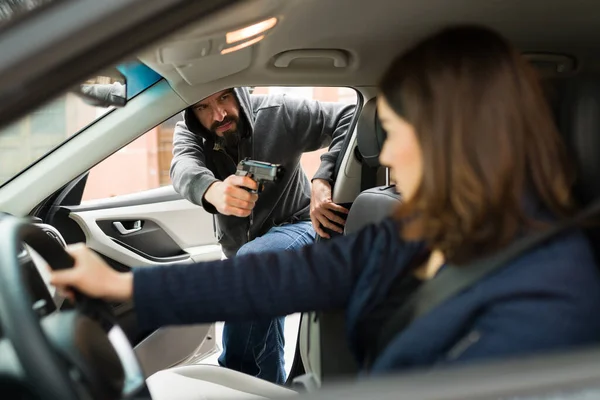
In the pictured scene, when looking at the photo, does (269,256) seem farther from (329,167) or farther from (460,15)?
(329,167)

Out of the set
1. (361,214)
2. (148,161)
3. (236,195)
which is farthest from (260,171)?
(148,161)

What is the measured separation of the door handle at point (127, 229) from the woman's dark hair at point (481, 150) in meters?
1.59

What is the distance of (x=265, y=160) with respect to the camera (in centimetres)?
207

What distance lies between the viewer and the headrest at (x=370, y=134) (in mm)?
1565

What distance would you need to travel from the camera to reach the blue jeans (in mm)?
1970

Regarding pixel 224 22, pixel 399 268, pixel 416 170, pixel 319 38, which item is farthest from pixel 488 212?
pixel 319 38

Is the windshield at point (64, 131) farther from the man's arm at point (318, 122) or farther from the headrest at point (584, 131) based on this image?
the headrest at point (584, 131)

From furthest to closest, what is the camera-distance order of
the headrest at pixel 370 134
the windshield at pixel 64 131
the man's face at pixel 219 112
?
the man's face at pixel 219 112 < the headrest at pixel 370 134 < the windshield at pixel 64 131

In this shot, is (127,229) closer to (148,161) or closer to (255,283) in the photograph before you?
(148,161)

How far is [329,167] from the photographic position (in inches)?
81.4

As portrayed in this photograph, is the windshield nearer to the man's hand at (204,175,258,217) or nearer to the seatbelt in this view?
the man's hand at (204,175,258,217)

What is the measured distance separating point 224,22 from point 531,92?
1.73ft

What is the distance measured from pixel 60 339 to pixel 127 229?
4.91 ft

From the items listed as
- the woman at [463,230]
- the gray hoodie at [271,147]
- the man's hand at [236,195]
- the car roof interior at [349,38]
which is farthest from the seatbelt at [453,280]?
the gray hoodie at [271,147]
